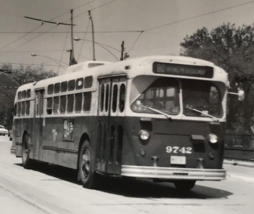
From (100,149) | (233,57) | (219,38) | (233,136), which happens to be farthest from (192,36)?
(100,149)

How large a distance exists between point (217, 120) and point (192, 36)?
61.7 meters

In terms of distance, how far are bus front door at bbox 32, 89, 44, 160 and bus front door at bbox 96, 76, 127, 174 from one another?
207 inches

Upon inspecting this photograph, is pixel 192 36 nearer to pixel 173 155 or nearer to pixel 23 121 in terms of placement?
pixel 23 121

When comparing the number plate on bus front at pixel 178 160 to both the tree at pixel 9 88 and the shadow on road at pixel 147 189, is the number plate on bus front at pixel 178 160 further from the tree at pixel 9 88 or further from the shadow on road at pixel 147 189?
the tree at pixel 9 88

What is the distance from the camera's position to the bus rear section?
1194cm

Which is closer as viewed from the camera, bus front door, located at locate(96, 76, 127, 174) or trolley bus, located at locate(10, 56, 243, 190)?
trolley bus, located at locate(10, 56, 243, 190)

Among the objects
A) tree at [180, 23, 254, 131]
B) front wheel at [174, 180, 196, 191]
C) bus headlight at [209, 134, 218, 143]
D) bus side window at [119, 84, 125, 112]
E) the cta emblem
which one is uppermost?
tree at [180, 23, 254, 131]

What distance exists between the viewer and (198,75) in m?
12.5

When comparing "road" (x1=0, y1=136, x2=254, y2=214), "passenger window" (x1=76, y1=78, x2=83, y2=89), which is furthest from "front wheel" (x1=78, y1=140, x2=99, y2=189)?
"passenger window" (x1=76, y1=78, x2=83, y2=89)

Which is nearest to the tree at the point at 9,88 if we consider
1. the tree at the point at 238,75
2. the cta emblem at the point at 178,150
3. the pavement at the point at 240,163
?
the tree at the point at 238,75

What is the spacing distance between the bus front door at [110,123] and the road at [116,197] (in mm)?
668

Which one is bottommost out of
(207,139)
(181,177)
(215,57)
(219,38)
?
(181,177)

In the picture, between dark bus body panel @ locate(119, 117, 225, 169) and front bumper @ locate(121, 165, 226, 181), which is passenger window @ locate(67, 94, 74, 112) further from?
front bumper @ locate(121, 165, 226, 181)

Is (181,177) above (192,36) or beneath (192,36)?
beneath
